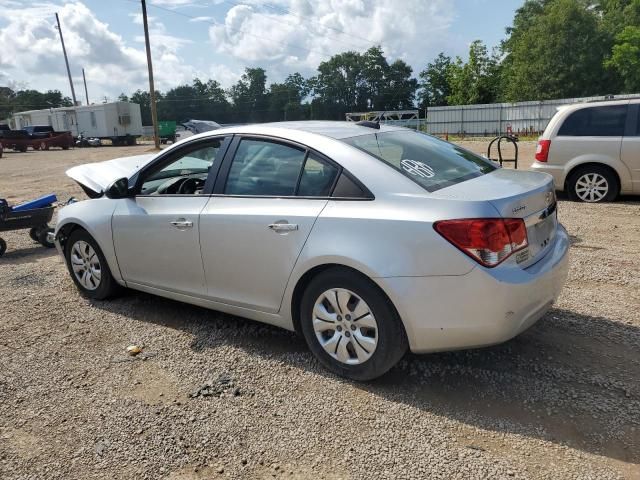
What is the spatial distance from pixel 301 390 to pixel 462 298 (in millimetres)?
1171

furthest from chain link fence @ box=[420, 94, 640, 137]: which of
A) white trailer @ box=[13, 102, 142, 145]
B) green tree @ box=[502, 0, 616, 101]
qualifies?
white trailer @ box=[13, 102, 142, 145]

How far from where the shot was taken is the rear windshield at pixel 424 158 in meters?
3.31

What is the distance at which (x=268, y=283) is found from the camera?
3.55m

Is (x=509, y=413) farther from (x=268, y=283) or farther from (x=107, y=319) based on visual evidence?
(x=107, y=319)

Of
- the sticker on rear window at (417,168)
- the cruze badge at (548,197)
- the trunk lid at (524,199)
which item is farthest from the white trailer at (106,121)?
the cruze badge at (548,197)

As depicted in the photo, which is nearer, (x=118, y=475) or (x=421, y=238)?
(x=118, y=475)

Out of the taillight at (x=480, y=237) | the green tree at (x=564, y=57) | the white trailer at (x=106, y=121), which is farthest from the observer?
the green tree at (x=564, y=57)

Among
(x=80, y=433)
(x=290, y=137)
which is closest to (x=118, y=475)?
(x=80, y=433)

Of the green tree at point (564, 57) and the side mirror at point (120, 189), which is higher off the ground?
the green tree at point (564, 57)

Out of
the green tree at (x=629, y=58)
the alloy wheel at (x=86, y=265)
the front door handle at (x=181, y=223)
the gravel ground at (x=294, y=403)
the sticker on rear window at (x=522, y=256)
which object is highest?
the green tree at (x=629, y=58)

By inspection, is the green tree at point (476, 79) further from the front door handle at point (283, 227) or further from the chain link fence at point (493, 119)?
the front door handle at point (283, 227)

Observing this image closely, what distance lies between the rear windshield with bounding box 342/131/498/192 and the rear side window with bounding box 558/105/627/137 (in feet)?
18.2

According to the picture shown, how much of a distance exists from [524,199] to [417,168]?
0.68m

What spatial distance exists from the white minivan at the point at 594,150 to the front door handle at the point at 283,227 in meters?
6.78
